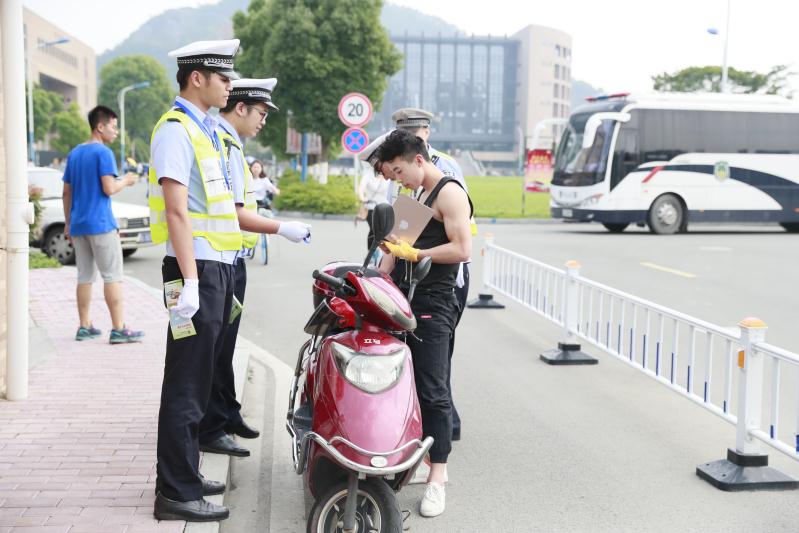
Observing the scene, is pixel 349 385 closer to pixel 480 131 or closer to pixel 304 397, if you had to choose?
pixel 304 397

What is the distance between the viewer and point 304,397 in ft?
14.4

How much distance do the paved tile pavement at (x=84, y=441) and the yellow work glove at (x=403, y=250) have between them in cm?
155

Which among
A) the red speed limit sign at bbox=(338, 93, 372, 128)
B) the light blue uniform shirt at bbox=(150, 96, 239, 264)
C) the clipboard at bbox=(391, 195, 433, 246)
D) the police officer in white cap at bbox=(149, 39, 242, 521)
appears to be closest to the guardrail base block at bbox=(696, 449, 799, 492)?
the clipboard at bbox=(391, 195, 433, 246)

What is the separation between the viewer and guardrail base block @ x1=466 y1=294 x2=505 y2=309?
36.2 ft

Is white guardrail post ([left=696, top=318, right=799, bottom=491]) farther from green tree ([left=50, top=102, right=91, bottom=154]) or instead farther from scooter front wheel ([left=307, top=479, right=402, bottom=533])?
green tree ([left=50, top=102, right=91, bottom=154])

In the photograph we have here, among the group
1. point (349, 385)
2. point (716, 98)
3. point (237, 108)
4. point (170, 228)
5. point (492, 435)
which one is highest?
point (716, 98)

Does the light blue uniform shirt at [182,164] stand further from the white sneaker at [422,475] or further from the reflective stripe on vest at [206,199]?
the white sneaker at [422,475]

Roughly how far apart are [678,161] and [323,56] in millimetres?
17086

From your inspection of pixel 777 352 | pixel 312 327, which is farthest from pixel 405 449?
pixel 777 352

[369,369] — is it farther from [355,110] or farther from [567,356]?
[355,110]

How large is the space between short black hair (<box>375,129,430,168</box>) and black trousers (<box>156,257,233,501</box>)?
0.98 meters

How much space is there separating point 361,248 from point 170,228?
44.3 ft

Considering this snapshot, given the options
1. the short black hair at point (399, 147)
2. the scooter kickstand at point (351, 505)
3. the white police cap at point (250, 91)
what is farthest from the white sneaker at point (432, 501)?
the white police cap at point (250, 91)

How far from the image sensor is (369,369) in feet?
12.4
